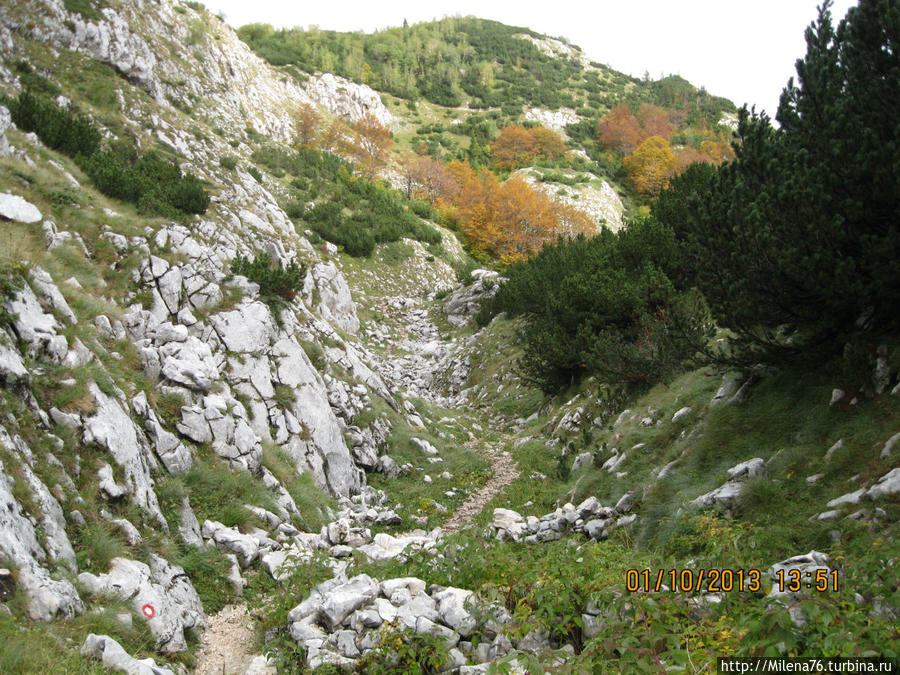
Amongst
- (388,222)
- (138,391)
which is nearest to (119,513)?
(138,391)

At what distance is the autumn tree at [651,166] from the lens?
52.2m

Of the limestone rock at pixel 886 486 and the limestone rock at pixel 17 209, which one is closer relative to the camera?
the limestone rock at pixel 886 486

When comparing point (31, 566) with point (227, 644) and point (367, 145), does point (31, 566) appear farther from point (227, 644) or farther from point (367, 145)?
point (367, 145)

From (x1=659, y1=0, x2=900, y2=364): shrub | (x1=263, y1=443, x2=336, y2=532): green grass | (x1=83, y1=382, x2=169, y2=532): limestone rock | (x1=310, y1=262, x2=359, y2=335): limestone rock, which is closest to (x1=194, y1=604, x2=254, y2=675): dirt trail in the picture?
(x1=83, y1=382, x2=169, y2=532): limestone rock

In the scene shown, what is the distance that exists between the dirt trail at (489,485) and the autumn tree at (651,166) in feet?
146

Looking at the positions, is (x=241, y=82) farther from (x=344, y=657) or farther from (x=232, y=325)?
(x=344, y=657)

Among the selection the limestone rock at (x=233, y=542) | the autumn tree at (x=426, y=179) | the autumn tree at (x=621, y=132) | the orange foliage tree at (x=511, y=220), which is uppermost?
the autumn tree at (x=621, y=132)

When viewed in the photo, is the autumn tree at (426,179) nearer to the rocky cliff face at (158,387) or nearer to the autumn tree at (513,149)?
the autumn tree at (513,149)

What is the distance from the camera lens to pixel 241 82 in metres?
40.6

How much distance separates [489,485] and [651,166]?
51.9m

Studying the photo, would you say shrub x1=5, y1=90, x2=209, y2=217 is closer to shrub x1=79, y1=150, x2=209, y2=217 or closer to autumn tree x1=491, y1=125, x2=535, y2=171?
shrub x1=79, y1=150, x2=209, y2=217

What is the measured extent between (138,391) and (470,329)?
18081 millimetres

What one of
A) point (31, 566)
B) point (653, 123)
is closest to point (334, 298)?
point (31, 566)

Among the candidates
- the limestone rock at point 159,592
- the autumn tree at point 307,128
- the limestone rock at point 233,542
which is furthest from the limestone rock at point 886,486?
the autumn tree at point 307,128
